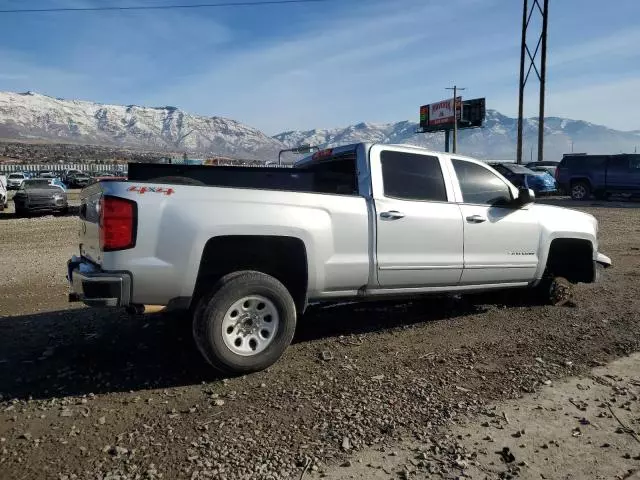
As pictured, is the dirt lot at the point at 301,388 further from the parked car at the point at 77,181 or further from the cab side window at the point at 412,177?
the parked car at the point at 77,181

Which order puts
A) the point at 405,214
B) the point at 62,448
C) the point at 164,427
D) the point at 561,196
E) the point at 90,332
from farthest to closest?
the point at 561,196 < the point at 90,332 < the point at 405,214 < the point at 164,427 < the point at 62,448

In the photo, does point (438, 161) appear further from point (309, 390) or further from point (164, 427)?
point (164, 427)

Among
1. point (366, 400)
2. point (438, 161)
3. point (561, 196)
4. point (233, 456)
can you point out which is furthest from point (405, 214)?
point (561, 196)

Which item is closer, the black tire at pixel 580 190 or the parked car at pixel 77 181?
the black tire at pixel 580 190

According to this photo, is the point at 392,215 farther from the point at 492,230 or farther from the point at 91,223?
the point at 91,223

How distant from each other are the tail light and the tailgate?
158 millimetres

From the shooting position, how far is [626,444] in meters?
3.27

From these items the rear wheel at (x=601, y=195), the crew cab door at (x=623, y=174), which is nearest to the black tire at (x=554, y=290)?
the crew cab door at (x=623, y=174)

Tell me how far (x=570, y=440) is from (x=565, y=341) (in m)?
1.98

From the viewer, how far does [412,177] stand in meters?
5.21

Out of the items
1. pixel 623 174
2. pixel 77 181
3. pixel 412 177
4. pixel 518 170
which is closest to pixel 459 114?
pixel 77 181

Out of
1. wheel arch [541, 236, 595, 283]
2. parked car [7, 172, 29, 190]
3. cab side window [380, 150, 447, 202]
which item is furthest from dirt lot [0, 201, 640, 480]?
parked car [7, 172, 29, 190]

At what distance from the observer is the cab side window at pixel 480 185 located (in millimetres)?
5578

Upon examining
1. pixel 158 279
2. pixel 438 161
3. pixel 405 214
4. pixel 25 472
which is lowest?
pixel 25 472
